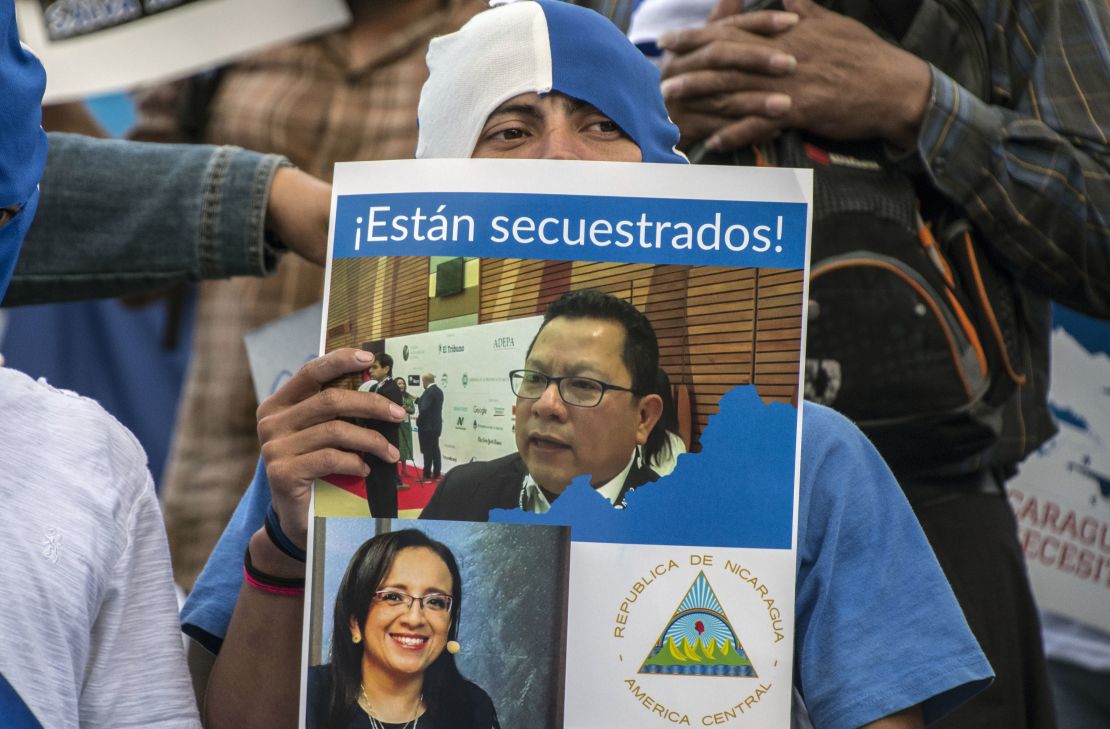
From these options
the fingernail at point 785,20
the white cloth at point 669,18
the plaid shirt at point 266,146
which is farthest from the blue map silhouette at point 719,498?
the plaid shirt at point 266,146

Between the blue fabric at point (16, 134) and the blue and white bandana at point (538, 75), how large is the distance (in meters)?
0.45

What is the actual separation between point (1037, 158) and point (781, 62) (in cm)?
38

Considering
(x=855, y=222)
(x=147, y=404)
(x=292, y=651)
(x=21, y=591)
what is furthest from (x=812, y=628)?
(x=147, y=404)

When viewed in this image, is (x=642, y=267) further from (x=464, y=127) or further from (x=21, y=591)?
(x=21, y=591)

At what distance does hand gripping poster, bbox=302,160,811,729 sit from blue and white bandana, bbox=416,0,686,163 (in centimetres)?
24

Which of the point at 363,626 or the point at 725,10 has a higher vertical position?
the point at 725,10

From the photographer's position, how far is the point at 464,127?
1.67 metres

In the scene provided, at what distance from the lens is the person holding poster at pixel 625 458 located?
1.44 m

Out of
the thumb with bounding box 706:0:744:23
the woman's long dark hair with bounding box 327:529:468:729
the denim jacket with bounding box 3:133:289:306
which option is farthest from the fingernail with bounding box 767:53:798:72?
the woman's long dark hair with bounding box 327:529:468:729

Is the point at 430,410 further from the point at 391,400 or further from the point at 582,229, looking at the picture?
the point at 582,229

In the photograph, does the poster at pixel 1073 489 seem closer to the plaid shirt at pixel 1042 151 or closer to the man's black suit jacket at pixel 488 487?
the plaid shirt at pixel 1042 151

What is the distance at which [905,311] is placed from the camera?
1946 mm

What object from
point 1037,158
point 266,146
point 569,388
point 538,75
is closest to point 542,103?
point 538,75

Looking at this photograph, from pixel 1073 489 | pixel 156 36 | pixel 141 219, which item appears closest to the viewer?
pixel 141 219
